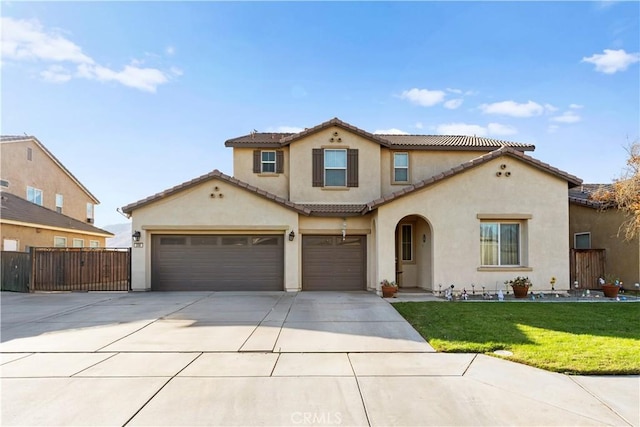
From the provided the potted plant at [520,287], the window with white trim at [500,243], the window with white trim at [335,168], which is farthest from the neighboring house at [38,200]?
the potted plant at [520,287]

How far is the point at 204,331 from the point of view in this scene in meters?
8.37

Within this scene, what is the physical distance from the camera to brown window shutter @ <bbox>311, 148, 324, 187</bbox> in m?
16.6

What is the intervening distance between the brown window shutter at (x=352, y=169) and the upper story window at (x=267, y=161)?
3089 mm

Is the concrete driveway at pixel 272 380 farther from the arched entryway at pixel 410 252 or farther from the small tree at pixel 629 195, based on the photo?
the small tree at pixel 629 195

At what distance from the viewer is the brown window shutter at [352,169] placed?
1658 centimetres

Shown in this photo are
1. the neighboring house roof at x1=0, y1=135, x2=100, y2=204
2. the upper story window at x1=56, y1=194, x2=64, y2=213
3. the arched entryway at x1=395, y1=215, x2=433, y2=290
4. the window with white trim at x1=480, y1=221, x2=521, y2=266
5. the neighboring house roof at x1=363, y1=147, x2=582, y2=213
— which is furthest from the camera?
the upper story window at x1=56, y1=194, x2=64, y2=213

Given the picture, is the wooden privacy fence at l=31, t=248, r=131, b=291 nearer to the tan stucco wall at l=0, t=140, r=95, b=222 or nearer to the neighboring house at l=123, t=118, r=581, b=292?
the neighboring house at l=123, t=118, r=581, b=292

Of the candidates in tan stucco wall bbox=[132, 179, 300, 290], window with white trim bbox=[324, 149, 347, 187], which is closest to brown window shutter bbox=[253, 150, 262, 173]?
tan stucco wall bbox=[132, 179, 300, 290]

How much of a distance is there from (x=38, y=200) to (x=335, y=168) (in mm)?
21216

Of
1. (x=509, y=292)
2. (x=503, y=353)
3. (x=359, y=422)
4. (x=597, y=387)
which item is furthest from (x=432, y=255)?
(x=359, y=422)

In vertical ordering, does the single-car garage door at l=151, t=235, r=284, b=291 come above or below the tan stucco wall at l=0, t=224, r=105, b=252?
below

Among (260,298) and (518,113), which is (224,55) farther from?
(518,113)

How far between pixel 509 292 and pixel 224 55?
46.5ft

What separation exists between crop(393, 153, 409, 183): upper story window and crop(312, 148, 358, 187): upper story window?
197cm
